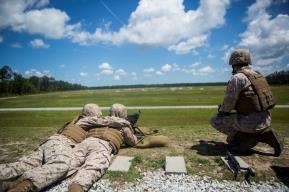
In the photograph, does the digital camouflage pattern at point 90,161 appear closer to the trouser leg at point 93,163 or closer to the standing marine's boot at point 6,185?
the trouser leg at point 93,163

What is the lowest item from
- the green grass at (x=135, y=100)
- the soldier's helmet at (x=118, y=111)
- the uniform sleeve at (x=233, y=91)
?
the green grass at (x=135, y=100)

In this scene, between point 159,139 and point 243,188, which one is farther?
point 159,139

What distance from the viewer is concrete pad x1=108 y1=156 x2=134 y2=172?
571 centimetres

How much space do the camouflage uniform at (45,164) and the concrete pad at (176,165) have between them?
2088 millimetres

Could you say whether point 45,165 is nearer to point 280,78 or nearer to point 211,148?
point 211,148

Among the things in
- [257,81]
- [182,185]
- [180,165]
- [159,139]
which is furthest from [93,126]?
[257,81]

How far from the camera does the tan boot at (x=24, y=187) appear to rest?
13.4ft

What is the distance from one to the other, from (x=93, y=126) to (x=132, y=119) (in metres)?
1.54

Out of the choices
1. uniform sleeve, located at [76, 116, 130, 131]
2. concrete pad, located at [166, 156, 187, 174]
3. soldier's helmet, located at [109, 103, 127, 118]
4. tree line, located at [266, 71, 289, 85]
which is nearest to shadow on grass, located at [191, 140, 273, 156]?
concrete pad, located at [166, 156, 187, 174]

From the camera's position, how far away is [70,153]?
5422mm

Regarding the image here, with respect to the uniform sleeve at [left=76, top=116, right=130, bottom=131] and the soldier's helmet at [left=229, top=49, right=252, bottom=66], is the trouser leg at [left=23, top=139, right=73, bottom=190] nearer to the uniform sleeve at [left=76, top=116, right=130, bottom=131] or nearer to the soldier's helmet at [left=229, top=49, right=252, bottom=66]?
the uniform sleeve at [left=76, top=116, right=130, bottom=131]

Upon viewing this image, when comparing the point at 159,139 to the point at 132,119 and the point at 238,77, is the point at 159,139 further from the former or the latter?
the point at 238,77

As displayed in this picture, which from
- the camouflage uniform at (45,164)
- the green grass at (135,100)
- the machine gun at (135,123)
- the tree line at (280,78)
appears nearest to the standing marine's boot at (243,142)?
the machine gun at (135,123)

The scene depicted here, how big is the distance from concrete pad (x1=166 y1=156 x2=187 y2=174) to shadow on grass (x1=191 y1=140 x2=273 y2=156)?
944 millimetres
